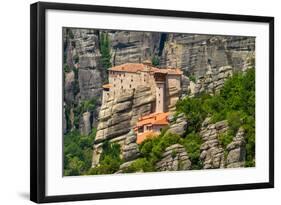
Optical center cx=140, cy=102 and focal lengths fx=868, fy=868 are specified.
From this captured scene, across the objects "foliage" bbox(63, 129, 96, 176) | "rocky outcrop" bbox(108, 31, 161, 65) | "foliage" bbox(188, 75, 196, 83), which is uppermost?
"rocky outcrop" bbox(108, 31, 161, 65)

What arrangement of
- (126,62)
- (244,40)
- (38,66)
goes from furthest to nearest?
(244,40) → (126,62) → (38,66)

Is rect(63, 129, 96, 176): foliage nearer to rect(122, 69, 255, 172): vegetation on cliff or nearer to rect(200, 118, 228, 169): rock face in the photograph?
rect(122, 69, 255, 172): vegetation on cliff

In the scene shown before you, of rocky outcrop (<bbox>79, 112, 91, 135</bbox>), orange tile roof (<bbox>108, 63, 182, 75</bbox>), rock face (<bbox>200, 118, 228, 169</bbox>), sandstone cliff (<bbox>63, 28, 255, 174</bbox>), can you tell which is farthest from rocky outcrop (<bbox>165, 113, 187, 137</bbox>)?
rocky outcrop (<bbox>79, 112, 91, 135</bbox>)

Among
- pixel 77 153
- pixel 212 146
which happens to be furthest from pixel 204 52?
pixel 77 153

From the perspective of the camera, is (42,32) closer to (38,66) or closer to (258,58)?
(38,66)

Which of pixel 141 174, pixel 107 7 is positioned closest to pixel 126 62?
pixel 107 7

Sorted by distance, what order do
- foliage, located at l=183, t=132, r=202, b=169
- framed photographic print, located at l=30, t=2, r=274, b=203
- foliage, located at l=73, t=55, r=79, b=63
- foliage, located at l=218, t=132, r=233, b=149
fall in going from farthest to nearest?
foliage, located at l=218, t=132, r=233, b=149 → foliage, located at l=183, t=132, r=202, b=169 → foliage, located at l=73, t=55, r=79, b=63 → framed photographic print, located at l=30, t=2, r=274, b=203

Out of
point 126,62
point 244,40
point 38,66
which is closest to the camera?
point 38,66

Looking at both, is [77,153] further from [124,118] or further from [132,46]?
[132,46]
